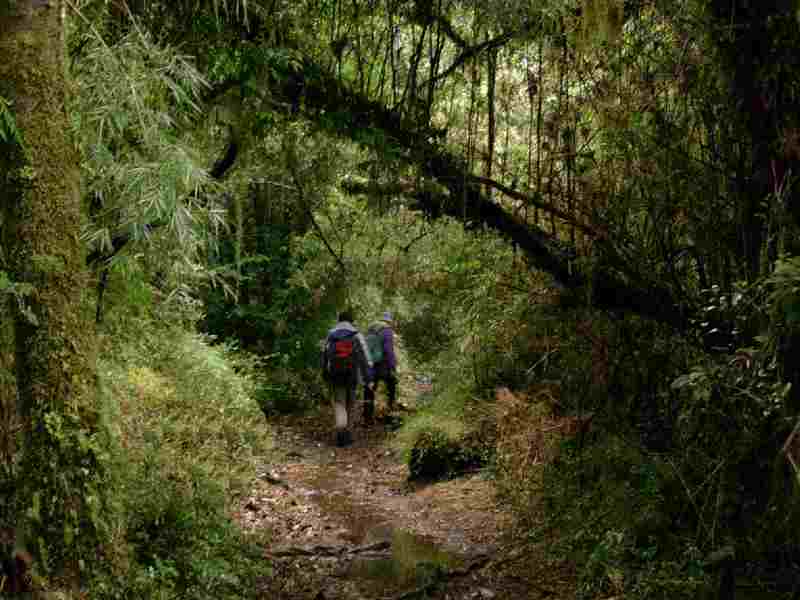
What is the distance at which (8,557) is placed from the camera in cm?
453

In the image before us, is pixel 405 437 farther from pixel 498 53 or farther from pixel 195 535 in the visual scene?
pixel 498 53

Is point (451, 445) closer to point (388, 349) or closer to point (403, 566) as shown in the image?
point (403, 566)

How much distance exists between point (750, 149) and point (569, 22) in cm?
205

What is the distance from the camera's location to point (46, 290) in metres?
4.61

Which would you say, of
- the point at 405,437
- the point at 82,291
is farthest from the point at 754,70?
the point at 405,437

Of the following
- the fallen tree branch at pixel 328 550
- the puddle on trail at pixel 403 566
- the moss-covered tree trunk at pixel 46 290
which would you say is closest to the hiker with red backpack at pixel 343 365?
the puddle on trail at pixel 403 566

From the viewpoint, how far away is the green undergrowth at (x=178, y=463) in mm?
5785

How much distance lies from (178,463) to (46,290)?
Answer: 3491 millimetres

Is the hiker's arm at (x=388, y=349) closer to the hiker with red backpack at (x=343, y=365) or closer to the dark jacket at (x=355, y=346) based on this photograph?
the dark jacket at (x=355, y=346)

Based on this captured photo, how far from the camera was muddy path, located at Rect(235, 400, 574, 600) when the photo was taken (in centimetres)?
640

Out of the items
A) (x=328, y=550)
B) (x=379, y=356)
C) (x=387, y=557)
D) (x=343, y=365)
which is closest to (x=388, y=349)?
(x=379, y=356)

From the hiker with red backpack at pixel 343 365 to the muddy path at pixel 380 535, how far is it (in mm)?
1090

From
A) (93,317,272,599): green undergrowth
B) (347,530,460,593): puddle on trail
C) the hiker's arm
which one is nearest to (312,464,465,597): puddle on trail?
(347,530,460,593): puddle on trail

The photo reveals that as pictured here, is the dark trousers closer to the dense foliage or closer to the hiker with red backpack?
the hiker with red backpack
